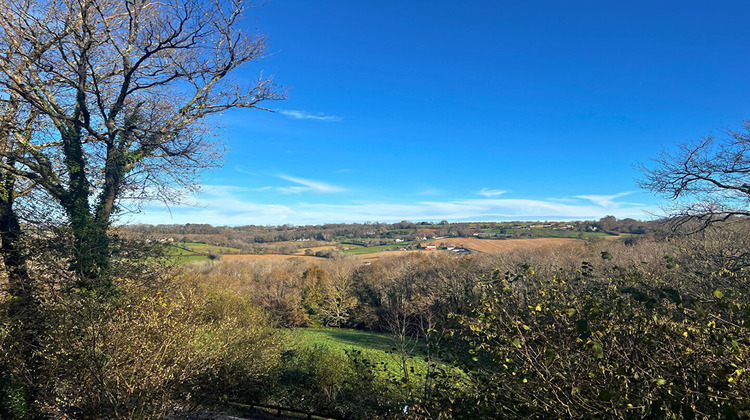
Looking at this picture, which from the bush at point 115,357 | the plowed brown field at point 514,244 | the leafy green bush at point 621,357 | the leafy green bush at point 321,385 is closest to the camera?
the leafy green bush at point 621,357

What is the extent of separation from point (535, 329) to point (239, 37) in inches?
371

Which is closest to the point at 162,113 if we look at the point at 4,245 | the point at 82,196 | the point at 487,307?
the point at 82,196

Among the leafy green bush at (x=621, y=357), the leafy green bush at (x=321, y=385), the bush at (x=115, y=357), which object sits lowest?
the leafy green bush at (x=321, y=385)

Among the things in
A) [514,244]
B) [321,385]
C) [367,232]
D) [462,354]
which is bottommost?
[321,385]

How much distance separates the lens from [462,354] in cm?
462

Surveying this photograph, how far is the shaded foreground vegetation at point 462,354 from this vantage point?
2602 millimetres

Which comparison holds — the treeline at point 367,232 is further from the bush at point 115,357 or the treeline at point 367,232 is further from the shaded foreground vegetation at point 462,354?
the bush at point 115,357

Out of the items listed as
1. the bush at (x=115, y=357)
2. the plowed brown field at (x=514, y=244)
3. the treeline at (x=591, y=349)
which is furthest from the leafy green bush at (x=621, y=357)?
the plowed brown field at (x=514, y=244)

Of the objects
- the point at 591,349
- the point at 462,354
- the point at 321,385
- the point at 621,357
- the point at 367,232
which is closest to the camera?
the point at 621,357

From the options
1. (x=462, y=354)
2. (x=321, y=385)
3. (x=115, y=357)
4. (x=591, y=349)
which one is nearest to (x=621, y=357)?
(x=591, y=349)

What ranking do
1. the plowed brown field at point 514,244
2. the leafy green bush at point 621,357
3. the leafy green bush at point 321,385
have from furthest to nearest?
the plowed brown field at point 514,244 < the leafy green bush at point 321,385 < the leafy green bush at point 621,357

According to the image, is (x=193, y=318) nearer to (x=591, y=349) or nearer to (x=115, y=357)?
(x=115, y=357)

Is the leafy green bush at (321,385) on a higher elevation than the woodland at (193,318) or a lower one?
lower

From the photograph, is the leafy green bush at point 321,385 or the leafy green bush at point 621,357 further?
the leafy green bush at point 321,385
